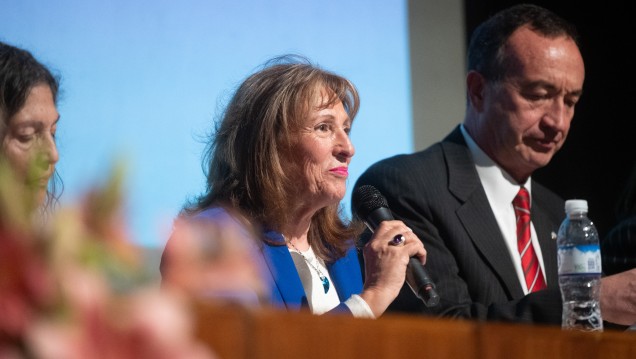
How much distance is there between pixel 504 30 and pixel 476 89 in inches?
8.1

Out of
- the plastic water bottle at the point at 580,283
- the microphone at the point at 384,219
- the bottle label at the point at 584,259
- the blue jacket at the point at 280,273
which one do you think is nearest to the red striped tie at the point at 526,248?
the plastic water bottle at the point at 580,283

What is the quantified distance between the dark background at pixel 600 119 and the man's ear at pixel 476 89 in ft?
4.05

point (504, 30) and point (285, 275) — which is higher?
point (504, 30)

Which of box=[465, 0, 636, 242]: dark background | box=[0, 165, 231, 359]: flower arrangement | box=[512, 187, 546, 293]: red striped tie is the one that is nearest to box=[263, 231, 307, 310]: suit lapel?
box=[512, 187, 546, 293]: red striped tie

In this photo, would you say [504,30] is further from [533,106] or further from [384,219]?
[384,219]

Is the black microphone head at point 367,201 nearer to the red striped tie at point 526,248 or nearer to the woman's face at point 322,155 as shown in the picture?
the woman's face at point 322,155

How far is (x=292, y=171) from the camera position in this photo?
7.21ft

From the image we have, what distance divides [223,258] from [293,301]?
1.58 metres

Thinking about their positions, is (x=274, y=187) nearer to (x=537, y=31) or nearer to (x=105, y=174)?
(x=537, y=31)

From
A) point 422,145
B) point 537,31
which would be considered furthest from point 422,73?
point 537,31

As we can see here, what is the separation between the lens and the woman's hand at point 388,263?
1.92 metres

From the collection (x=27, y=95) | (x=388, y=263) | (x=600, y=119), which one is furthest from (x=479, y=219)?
(x=600, y=119)

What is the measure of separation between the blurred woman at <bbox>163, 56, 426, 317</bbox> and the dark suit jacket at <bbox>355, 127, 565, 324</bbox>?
0.25 m

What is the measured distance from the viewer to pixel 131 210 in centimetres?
43
